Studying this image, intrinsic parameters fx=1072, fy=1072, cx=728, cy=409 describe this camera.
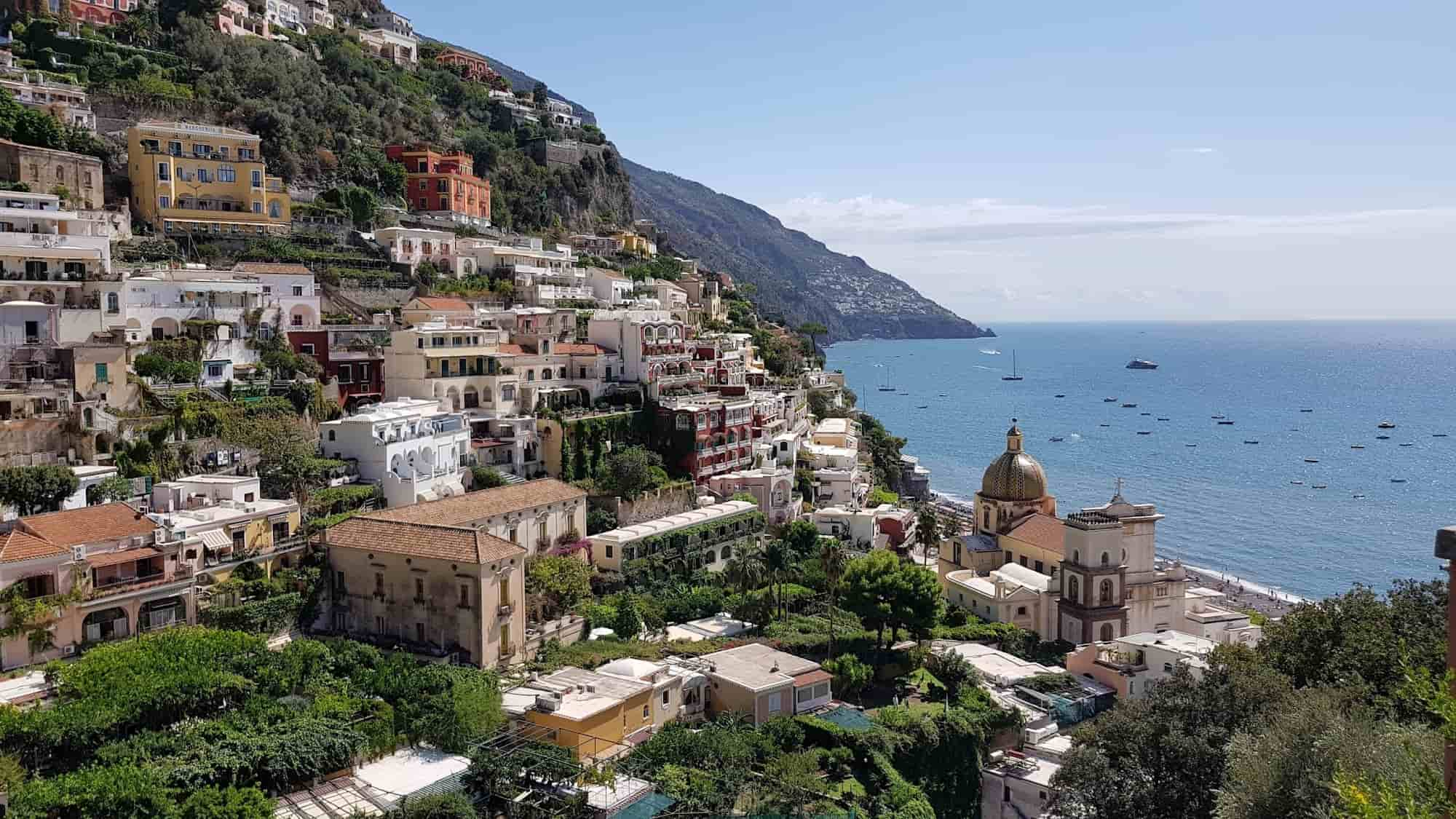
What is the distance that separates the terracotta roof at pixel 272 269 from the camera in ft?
152

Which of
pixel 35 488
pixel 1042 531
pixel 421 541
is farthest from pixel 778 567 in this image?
pixel 35 488

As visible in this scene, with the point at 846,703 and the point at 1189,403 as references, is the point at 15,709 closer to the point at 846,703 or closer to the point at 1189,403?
the point at 846,703

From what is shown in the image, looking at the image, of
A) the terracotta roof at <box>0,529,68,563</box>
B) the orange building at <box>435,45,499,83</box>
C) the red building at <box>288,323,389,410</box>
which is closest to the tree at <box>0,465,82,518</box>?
the terracotta roof at <box>0,529,68,563</box>

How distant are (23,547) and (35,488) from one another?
3801mm

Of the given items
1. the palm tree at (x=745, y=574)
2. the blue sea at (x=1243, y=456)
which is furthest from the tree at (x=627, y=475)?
the blue sea at (x=1243, y=456)

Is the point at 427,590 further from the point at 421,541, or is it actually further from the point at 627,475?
the point at 627,475

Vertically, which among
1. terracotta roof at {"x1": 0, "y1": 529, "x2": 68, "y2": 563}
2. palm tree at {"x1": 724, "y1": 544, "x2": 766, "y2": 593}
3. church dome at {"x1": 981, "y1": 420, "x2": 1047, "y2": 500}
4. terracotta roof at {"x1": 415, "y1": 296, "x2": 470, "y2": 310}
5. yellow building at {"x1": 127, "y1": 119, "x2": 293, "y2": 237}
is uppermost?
yellow building at {"x1": 127, "y1": 119, "x2": 293, "y2": 237}

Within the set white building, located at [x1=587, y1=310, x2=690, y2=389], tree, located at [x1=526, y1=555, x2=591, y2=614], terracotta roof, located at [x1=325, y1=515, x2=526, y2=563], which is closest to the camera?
terracotta roof, located at [x1=325, y1=515, x2=526, y2=563]

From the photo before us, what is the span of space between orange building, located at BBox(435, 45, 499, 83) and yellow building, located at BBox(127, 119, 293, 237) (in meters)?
47.4

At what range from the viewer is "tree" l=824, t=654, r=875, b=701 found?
34.3 m

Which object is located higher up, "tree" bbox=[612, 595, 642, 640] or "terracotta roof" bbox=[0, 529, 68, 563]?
"terracotta roof" bbox=[0, 529, 68, 563]

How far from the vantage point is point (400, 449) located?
3981cm

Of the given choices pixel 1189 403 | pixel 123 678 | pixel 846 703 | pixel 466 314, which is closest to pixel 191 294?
pixel 466 314

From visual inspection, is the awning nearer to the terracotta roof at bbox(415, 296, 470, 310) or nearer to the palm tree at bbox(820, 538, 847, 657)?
the palm tree at bbox(820, 538, 847, 657)
